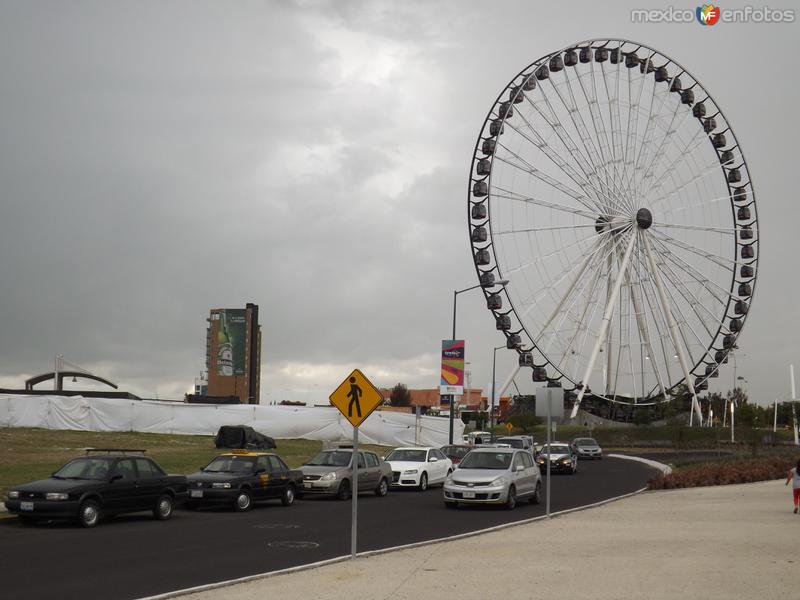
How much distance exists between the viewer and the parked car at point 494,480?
2450 cm

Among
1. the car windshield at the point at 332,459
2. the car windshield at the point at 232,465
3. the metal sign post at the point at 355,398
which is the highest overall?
the metal sign post at the point at 355,398

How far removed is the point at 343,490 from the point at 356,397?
1469cm

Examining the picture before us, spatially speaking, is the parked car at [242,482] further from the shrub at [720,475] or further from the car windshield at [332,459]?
the shrub at [720,475]

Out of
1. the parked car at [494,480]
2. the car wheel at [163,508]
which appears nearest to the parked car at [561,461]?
the parked car at [494,480]

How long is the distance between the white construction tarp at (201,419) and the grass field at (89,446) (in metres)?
1.27

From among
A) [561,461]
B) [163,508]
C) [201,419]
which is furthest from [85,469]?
[201,419]

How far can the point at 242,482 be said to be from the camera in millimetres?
23547

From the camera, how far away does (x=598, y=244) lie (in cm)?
5241

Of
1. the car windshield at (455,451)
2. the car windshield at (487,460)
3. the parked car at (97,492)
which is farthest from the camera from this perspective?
the car windshield at (455,451)

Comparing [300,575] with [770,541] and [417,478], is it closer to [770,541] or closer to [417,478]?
[770,541]

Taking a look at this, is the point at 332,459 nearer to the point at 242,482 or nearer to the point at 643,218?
the point at 242,482

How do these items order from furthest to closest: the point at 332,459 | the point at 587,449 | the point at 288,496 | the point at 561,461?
the point at 587,449 < the point at 561,461 < the point at 332,459 < the point at 288,496

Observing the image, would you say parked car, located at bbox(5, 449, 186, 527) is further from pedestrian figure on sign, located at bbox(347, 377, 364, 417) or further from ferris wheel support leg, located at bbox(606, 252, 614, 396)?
ferris wheel support leg, located at bbox(606, 252, 614, 396)

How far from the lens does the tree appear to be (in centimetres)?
16712
